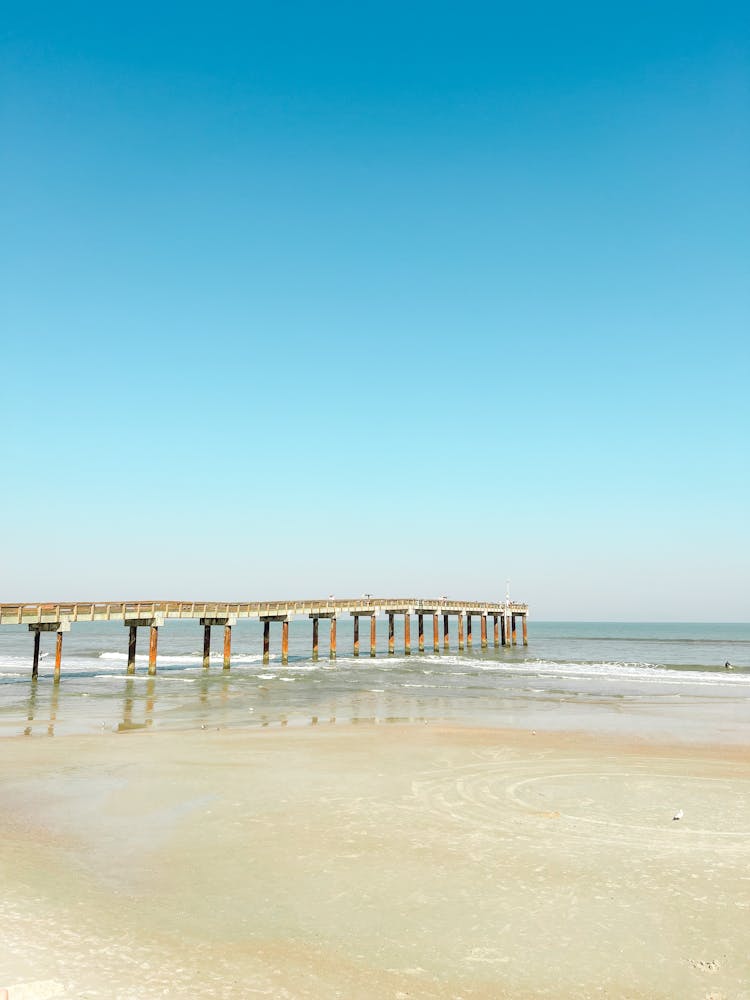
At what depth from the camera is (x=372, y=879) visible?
31.3ft

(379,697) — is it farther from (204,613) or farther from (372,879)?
(372,879)

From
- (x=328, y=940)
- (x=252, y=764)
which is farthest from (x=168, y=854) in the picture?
(x=252, y=764)

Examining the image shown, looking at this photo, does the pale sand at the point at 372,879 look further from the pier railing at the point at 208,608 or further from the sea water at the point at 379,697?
the pier railing at the point at 208,608

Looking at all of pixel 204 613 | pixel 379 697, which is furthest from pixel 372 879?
pixel 204 613

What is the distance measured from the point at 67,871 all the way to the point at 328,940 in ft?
13.4

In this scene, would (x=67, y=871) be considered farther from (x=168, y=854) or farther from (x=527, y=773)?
(x=527, y=773)

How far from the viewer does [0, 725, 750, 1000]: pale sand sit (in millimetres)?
7023

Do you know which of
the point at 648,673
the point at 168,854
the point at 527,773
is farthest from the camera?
the point at 648,673

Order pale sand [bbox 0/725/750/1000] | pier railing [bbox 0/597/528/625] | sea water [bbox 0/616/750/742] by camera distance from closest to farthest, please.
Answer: pale sand [bbox 0/725/750/1000]
sea water [bbox 0/616/750/742]
pier railing [bbox 0/597/528/625]

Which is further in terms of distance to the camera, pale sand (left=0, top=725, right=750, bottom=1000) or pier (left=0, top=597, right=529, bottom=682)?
pier (left=0, top=597, right=529, bottom=682)

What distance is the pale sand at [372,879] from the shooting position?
7.02 metres

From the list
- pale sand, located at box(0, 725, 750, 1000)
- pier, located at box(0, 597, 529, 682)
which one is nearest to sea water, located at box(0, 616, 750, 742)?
pier, located at box(0, 597, 529, 682)

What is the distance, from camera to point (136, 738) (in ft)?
66.8

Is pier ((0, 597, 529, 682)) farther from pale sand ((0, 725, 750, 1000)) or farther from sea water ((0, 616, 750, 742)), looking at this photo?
pale sand ((0, 725, 750, 1000))
